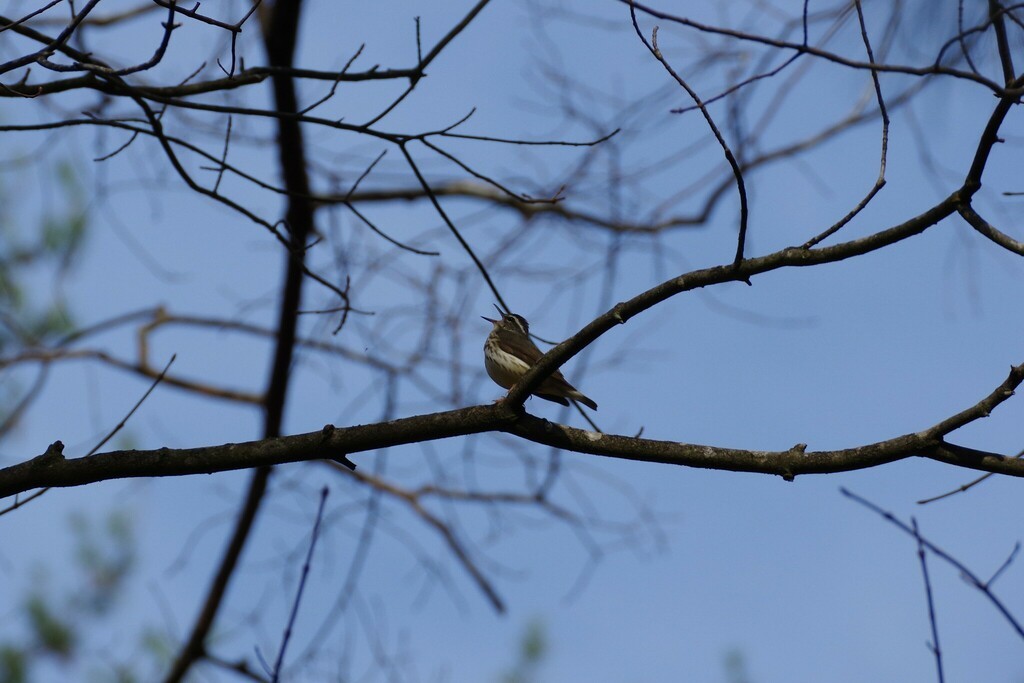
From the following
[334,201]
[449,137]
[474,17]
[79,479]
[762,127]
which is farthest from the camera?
[762,127]

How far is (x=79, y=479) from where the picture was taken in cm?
386

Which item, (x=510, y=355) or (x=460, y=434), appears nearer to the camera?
(x=460, y=434)

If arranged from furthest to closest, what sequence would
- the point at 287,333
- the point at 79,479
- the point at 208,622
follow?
the point at 208,622 → the point at 287,333 → the point at 79,479

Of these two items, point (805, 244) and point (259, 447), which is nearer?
point (805, 244)

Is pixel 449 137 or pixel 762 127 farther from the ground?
pixel 762 127

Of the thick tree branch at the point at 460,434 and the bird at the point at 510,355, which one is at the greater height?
the bird at the point at 510,355

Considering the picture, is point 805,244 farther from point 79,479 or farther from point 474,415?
point 79,479

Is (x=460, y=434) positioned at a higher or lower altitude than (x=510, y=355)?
lower

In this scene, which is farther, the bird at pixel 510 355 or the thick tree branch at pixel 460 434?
the bird at pixel 510 355

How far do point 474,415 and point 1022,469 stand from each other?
1911 millimetres

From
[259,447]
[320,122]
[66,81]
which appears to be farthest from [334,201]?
[259,447]

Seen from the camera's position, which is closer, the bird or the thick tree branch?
the thick tree branch

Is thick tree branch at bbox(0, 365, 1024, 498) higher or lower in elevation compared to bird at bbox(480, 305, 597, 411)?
lower

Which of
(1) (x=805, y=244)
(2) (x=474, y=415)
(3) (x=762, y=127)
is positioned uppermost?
(3) (x=762, y=127)
